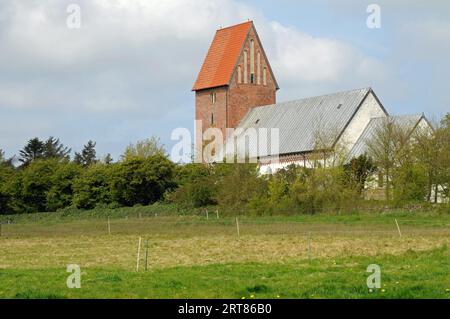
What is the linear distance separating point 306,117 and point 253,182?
779 inches

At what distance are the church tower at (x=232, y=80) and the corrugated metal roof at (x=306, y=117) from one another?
169 centimetres

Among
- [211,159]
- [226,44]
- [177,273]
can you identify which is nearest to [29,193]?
[211,159]

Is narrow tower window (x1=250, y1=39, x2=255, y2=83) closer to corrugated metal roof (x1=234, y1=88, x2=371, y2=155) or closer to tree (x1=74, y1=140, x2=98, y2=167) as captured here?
corrugated metal roof (x1=234, y1=88, x2=371, y2=155)

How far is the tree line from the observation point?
155 ft

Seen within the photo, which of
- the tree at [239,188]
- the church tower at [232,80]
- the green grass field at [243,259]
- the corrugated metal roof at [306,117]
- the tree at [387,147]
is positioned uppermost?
the church tower at [232,80]

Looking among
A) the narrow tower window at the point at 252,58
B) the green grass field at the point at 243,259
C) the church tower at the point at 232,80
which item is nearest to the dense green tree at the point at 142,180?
the church tower at the point at 232,80

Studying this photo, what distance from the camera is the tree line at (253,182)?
47.3 metres

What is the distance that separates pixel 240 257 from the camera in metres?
22.6

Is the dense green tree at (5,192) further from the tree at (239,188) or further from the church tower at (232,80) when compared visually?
the tree at (239,188)

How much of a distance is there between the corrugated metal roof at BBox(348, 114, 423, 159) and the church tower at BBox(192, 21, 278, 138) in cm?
1434

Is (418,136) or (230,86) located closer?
(418,136)
